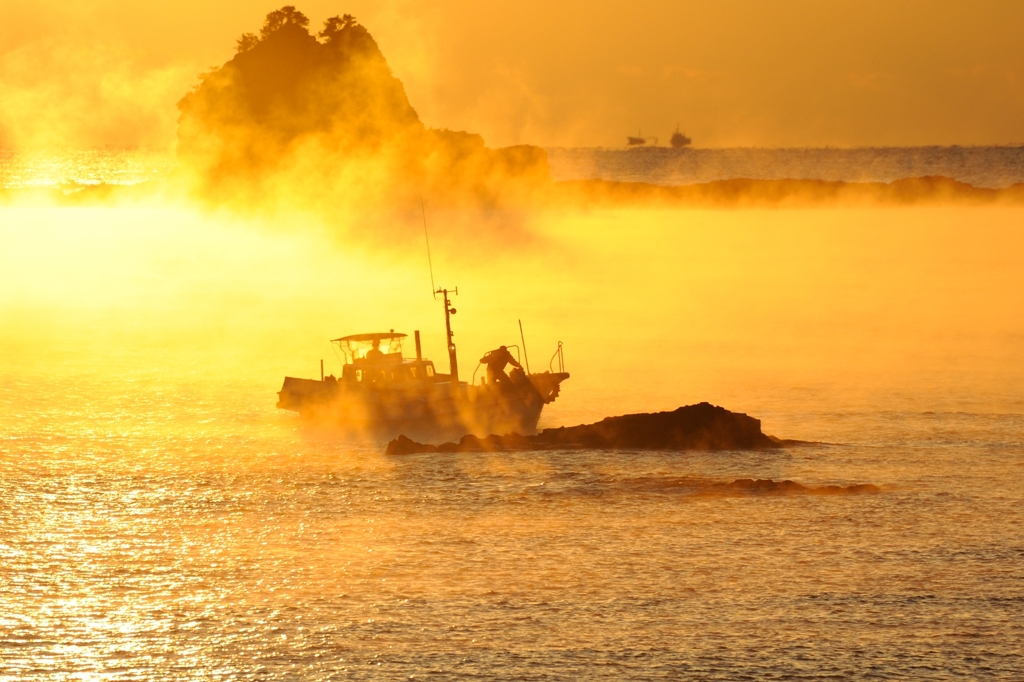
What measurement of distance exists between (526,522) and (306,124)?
12631 centimetres

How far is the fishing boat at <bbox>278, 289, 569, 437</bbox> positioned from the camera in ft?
159

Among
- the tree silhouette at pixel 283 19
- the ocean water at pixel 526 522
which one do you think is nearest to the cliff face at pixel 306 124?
the tree silhouette at pixel 283 19

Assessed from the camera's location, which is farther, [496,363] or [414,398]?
[496,363]

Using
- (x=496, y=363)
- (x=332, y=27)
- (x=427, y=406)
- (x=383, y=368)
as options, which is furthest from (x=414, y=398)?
(x=332, y=27)

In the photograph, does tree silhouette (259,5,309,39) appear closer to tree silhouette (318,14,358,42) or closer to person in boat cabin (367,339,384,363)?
tree silhouette (318,14,358,42)

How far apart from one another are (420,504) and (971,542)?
42.4 ft

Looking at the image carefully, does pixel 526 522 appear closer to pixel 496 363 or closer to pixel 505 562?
pixel 505 562

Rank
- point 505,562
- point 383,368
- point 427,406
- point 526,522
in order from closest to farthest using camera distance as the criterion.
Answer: point 505,562
point 526,522
point 427,406
point 383,368

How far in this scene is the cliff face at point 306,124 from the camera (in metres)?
150

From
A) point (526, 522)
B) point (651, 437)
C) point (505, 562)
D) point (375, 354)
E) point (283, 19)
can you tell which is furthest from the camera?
point (283, 19)

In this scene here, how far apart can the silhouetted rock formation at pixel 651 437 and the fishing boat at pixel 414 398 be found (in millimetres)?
3406

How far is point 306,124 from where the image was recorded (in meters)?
156

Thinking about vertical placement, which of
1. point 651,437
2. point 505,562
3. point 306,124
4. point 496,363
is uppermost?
point 306,124

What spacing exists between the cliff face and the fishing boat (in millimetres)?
102669
